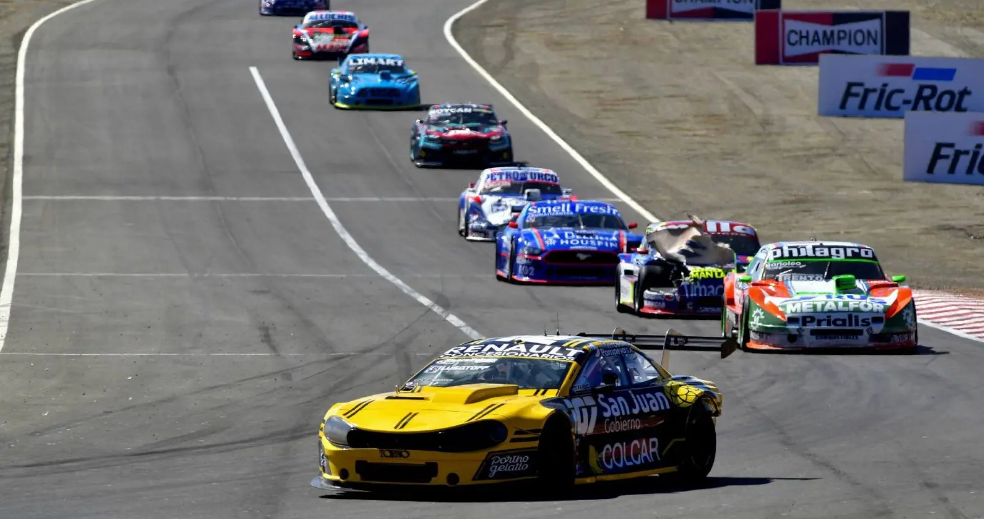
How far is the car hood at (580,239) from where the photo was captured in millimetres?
26797

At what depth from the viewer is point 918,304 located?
25.4 metres

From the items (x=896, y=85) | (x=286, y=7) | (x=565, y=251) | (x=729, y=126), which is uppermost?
(x=565, y=251)

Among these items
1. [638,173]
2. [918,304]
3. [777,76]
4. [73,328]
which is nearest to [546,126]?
[638,173]

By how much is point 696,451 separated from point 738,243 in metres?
12.3

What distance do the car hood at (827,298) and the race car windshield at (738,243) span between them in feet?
13.4

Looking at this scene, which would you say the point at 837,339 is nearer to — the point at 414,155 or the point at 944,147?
the point at 944,147

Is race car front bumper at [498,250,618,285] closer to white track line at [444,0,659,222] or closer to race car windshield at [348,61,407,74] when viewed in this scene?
white track line at [444,0,659,222]

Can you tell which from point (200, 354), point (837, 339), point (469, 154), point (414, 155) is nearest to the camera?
point (837, 339)

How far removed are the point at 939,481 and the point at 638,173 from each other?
29023 mm

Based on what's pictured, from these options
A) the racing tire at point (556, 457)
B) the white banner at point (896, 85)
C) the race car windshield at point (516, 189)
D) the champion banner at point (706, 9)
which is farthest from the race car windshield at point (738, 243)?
the champion banner at point (706, 9)

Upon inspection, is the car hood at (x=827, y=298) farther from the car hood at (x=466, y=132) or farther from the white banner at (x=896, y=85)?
the white banner at (x=896, y=85)

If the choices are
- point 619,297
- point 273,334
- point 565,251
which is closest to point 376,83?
point 565,251

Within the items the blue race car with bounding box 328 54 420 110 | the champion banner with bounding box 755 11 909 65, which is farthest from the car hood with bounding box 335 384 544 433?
the champion banner with bounding box 755 11 909 65

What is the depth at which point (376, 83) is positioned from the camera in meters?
46.8
